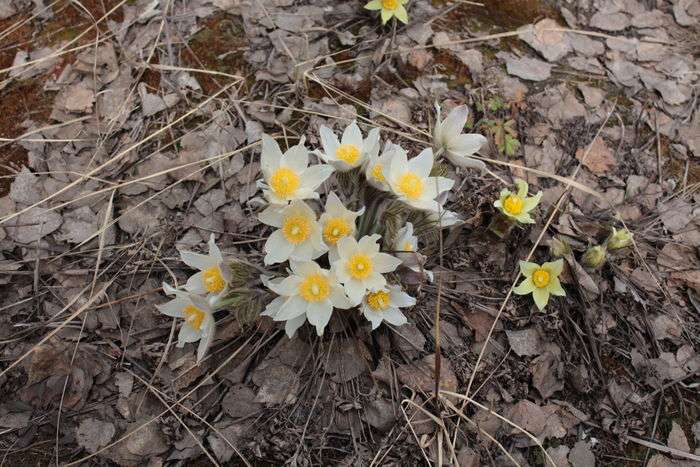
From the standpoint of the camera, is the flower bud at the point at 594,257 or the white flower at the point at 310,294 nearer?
the white flower at the point at 310,294

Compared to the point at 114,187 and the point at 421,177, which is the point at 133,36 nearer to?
the point at 114,187

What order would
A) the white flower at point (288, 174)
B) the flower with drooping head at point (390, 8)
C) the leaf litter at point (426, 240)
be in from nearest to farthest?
the white flower at point (288, 174)
the leaf litter at point (426, 240)
the flower with drooping head at point (390, 8)

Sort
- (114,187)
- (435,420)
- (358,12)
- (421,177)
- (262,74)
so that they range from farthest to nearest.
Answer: (358,12), (262,74), (114,187), (435,420), (421,177)

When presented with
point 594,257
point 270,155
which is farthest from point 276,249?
point 594,257

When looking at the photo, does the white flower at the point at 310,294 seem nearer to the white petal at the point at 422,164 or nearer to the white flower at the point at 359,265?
the white flower at the point at 359,265

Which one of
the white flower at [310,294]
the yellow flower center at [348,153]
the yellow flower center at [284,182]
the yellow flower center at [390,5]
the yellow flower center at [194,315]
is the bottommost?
the yellow flower center at [194,315]

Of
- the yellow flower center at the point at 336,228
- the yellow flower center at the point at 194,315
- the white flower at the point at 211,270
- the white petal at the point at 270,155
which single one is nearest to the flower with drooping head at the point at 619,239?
the yellow flower center at the point at 336,228

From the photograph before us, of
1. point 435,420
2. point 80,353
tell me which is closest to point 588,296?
point 435,420
